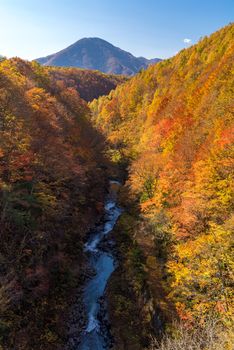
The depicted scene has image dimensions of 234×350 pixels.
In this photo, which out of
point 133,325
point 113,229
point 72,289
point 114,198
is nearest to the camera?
point 133,325

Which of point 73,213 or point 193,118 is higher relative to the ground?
point 193,118

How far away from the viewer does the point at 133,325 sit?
24234mm

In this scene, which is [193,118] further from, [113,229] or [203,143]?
[113,229]

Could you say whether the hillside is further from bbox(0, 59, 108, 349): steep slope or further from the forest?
bbox(0, 59, 108, 349): steep slope

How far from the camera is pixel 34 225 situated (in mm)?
26750

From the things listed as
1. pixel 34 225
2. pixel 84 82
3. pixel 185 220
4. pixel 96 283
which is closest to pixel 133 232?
pixel 96 283

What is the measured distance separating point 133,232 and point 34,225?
16.0m

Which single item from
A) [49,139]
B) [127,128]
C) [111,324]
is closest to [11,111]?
[49,139]

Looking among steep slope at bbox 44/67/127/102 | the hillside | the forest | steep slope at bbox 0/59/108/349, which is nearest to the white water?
the forest

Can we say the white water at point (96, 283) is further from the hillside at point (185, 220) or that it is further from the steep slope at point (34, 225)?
the steep slope at point (34, 225)

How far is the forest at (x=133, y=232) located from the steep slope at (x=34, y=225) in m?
0.11

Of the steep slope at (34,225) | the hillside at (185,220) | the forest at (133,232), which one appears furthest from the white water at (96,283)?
the steep slope at (34,225)

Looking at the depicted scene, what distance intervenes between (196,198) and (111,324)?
14973 mm

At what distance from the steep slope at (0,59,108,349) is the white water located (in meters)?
1.78
